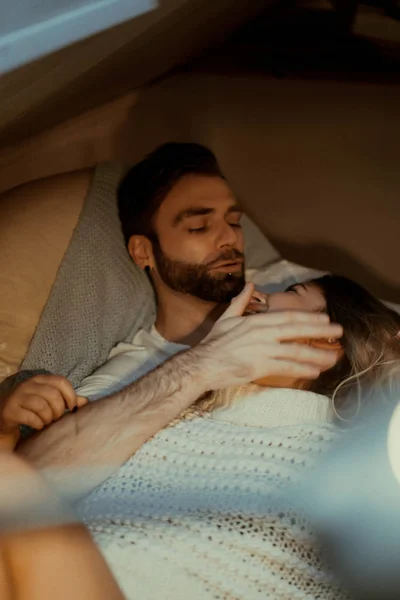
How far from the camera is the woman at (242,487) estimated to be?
87 cm

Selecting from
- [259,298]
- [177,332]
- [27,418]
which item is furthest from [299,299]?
[27,418]

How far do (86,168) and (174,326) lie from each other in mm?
394

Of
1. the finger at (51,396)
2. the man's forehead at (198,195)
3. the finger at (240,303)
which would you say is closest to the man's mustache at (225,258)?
the man's forehead at (198,195)

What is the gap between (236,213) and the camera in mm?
1341

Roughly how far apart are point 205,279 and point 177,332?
0.43 ft

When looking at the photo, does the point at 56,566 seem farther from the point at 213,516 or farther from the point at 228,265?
the point at 228,265

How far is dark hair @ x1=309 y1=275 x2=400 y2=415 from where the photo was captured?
1085 millimetres

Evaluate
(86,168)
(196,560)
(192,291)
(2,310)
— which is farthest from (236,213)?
(196,560)

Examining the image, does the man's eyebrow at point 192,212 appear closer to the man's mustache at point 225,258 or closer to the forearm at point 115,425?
the man's mustache at point 225,258

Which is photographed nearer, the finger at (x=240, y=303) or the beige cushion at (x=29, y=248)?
the finger at (x=240, y=303)

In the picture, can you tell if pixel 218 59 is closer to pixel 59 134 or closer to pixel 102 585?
pixel 59 134

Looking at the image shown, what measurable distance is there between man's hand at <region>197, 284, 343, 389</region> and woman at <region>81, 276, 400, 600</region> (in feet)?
0.18

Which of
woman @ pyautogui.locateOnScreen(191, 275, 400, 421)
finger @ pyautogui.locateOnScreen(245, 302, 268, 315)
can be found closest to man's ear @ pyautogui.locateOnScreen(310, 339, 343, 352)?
woman @ pyautogui.locateOnScreen(191, 275, 400, 421)

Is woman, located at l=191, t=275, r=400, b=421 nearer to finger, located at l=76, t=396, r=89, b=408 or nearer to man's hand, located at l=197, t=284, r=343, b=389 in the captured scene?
man's hand, located at l=197, t=284, r=343, b=389
